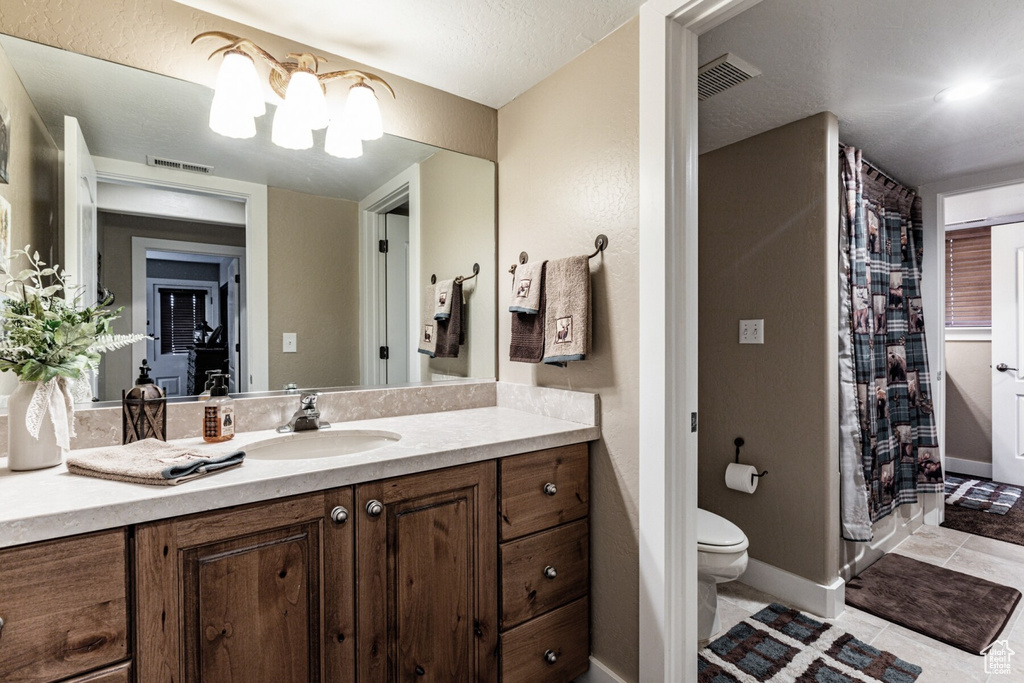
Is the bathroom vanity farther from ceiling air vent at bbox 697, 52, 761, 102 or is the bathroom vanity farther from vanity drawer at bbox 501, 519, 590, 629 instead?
ceiling air vent at bbox 697, 52, 761, 102

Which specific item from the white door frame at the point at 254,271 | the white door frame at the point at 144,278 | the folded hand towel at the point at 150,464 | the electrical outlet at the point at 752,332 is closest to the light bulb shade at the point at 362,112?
the white door frame at the point at 254,271

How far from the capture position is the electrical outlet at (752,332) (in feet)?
7.79

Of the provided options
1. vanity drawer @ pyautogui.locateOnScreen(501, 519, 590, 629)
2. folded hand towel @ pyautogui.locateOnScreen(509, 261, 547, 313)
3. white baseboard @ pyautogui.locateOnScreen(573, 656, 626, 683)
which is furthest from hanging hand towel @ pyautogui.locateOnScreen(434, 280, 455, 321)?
white baseboard @ pyautogui.locateOnScreen(573, 656, 626, 683)

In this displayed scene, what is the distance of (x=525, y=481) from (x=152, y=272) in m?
1.25

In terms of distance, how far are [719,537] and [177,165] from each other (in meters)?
2.20

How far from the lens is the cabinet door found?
3.92ft

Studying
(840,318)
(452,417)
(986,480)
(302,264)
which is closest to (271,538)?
(452,417)

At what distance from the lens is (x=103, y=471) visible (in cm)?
103

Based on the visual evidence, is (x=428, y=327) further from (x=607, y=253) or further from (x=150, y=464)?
(x=150, y=464)

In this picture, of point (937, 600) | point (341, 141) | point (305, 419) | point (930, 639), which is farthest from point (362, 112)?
point (937, 600)

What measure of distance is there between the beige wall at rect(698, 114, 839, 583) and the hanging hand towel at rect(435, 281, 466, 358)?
4.40 ft

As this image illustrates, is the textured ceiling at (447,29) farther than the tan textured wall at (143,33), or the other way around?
the textured ceiling at (447,29)

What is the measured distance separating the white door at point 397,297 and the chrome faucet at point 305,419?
34 cm

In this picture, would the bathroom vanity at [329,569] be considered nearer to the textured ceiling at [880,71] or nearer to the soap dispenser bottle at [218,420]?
the soap dispenser bottle at [218,420]
